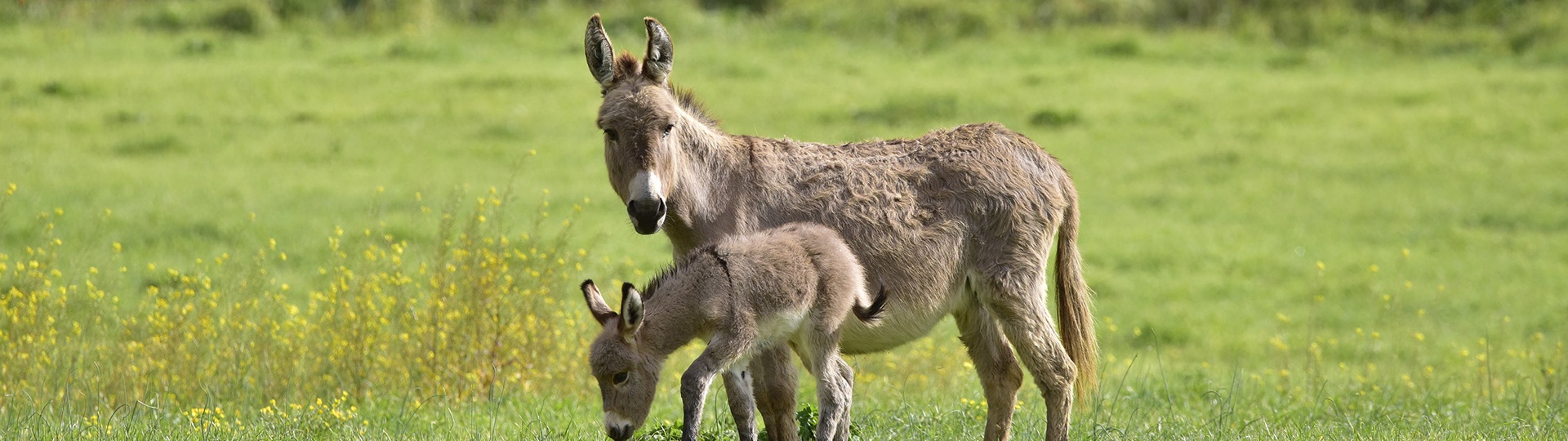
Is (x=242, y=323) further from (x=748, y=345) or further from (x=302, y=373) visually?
(x=748, y=345)

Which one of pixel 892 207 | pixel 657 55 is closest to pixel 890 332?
pixel 892 207

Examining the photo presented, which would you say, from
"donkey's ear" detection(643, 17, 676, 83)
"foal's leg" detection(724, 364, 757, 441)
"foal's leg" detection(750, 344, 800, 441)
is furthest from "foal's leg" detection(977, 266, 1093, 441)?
"donkey's ear" detection(643, 17, 676, 83)

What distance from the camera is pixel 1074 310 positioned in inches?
280

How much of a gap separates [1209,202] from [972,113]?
125 inches

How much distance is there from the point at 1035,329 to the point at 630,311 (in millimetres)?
1975

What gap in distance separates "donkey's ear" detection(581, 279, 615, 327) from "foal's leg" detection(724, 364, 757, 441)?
0.50m

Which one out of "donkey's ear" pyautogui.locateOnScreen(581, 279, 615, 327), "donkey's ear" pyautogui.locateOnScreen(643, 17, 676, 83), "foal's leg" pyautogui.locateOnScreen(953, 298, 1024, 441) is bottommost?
"foal's leg" pyautogui.locateOnScreen(953, 298, 1024, 441)

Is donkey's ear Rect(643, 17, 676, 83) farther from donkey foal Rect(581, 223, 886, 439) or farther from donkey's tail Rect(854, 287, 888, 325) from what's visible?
donkey's tail Rect(854, 287, 888, 325)

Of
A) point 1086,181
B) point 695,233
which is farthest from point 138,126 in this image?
point 695,233

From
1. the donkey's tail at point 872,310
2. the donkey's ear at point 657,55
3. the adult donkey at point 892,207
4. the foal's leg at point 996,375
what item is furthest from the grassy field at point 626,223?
the donkey's ear at point 657,55

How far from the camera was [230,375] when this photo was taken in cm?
824

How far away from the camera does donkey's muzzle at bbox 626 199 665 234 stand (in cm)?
544

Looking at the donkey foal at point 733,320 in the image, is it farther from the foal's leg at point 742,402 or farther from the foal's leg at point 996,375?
the foal's leg at point 996,375

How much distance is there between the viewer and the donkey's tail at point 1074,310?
7023 millimetres
